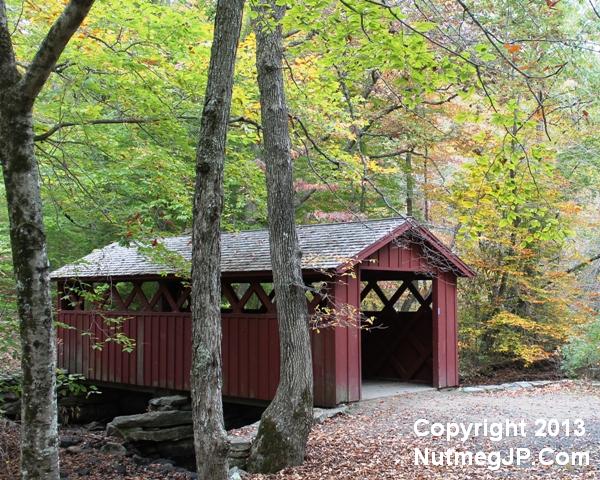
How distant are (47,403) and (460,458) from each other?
4379 millimetres

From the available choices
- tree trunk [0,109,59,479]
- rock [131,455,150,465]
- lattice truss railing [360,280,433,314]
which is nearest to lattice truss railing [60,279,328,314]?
lattice truss railing [360,280,433,314]

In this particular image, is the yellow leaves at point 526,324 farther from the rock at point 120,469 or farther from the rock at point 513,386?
the rock at point 120,469

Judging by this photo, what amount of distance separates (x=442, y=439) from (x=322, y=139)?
7574mm

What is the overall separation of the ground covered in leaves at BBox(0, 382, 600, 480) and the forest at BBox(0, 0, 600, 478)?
106cm

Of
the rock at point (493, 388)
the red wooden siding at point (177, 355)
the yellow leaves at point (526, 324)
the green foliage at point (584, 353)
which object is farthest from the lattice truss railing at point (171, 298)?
the green foliage at point (584, 353)

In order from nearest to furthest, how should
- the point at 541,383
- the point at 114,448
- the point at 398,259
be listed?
the point at 114,448 < the point at 398,259 < the point at 541,383

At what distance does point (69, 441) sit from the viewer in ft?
32.2

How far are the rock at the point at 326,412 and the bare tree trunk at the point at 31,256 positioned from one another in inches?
204

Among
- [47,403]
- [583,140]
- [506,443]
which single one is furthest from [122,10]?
[583,140]

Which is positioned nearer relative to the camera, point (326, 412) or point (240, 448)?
point (240, 448)

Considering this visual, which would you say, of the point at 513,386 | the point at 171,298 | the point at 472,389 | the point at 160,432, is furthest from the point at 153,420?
the point at 513,386

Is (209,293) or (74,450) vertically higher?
(209,293)

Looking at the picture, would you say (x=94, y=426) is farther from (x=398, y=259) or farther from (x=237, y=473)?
(x=237, y=473)

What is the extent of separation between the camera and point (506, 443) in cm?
720
